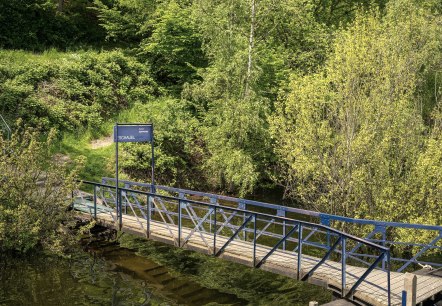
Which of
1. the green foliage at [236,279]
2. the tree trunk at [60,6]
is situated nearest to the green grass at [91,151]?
the green foliage at [236,279]

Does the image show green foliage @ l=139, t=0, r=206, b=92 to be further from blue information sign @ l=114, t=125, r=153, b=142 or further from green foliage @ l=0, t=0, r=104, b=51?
blue information sign @ l=114, t=125, r=153, b=142

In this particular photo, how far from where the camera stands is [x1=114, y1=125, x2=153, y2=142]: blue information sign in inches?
599

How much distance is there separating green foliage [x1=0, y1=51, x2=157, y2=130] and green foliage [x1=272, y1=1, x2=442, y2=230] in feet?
43.3

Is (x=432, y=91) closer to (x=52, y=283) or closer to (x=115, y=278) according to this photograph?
(x=115, y=278)

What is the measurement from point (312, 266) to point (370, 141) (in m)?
5.84

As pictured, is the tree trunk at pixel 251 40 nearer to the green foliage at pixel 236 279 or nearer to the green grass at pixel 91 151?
the green grass at pixel 91 151

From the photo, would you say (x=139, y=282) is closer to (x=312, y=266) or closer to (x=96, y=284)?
(x=96, y=284)

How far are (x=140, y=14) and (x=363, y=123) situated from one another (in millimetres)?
23774

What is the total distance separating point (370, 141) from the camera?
51.5ft

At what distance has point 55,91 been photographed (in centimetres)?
2658

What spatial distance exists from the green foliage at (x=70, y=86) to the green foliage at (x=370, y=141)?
13.2 m

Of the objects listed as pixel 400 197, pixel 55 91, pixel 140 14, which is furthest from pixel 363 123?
pixel 140 14

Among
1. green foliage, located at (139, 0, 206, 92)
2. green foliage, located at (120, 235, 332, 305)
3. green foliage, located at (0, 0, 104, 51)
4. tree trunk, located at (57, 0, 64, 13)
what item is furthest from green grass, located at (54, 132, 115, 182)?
tree trunk, located at (57, 0, 64, 13)

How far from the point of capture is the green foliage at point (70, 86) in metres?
24.5
